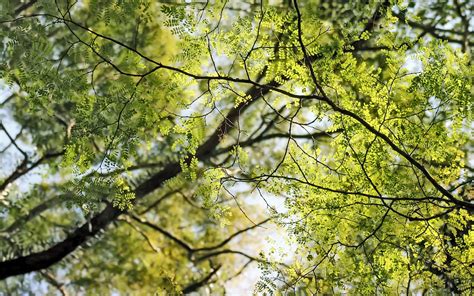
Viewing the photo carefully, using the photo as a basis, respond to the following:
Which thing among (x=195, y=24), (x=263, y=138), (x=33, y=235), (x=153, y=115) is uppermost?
(x=263, y=138)

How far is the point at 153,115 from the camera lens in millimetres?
2670

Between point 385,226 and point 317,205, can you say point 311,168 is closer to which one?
point 317,205

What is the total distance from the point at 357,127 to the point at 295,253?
82 cm

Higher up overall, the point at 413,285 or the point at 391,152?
the point at 391,152

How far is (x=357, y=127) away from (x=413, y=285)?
1082mm

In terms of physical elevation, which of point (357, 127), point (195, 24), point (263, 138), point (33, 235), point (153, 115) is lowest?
point (357, 127)

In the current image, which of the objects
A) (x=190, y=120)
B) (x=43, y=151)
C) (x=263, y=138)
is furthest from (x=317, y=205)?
(x=43, y=151)

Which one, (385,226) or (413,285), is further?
(413,285)

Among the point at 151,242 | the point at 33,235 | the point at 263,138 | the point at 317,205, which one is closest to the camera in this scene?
the point at 317,205

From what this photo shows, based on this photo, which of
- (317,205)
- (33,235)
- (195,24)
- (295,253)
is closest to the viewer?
(195,24)

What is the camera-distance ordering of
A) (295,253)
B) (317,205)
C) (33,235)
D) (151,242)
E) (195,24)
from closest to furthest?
(195,24) < (317,205) < (295,253) < (33,235) < (151,242)

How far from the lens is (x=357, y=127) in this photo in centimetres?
251

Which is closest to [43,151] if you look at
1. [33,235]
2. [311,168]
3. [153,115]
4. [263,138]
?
[33,235]

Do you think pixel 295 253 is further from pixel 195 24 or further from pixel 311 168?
pixel 195 24
